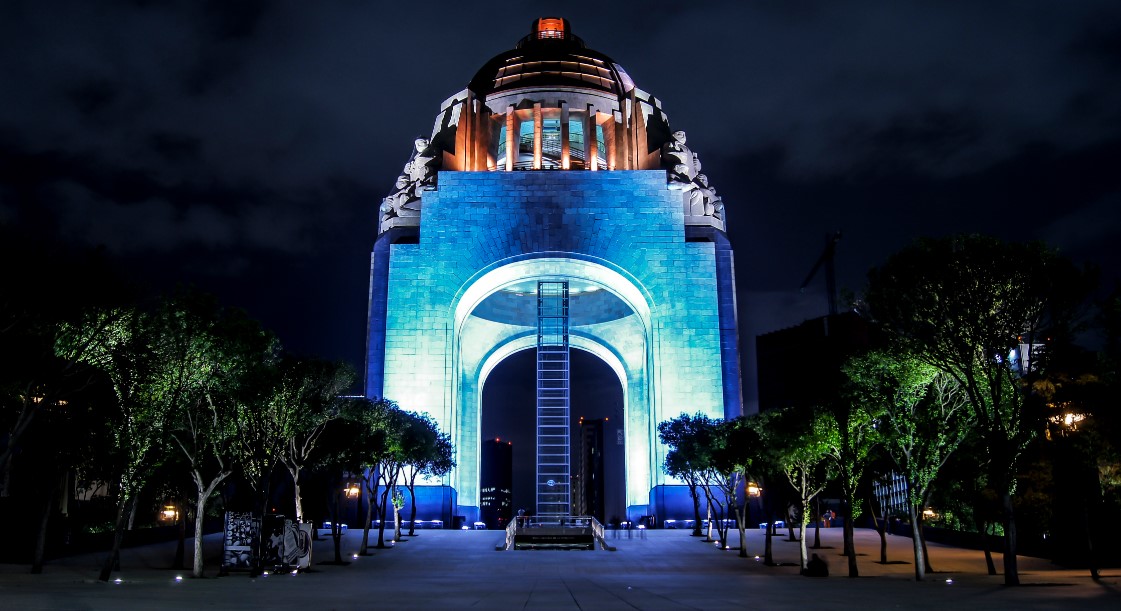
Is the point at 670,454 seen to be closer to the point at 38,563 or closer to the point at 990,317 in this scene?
the point at 990,317

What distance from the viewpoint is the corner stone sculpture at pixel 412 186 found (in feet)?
177

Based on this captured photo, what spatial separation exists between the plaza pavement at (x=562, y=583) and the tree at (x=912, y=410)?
238 cm

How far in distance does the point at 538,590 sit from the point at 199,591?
661cm

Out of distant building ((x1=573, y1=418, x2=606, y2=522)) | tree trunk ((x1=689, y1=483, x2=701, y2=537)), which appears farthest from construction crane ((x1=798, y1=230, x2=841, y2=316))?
tree trunk ((x1=689, y1=483, x2=701, y2=537))

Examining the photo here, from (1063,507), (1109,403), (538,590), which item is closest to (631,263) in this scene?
(1063,507)

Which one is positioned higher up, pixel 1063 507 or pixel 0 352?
pixel 0 352

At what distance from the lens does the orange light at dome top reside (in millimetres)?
73875

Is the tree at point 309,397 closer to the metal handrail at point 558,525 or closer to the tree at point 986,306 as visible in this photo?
the metal handrail at point 558,525

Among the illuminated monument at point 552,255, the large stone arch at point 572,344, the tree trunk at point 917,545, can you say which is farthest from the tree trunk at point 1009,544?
the large stone arch at point 572,344

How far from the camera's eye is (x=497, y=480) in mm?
158375

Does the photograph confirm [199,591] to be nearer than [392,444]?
Yes

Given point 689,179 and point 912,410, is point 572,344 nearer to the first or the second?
point 689,179

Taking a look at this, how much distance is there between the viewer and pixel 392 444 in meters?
35.4

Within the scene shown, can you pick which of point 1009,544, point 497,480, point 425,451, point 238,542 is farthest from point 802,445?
point 497,480
